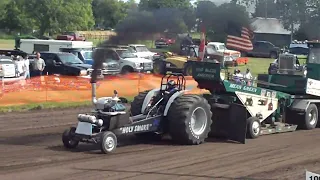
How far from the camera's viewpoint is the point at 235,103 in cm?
1368

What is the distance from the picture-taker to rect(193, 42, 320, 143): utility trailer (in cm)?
1352

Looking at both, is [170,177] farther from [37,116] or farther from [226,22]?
[37,116]

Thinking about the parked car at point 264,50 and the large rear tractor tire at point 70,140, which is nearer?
the large rear tractor tire at point 70,140

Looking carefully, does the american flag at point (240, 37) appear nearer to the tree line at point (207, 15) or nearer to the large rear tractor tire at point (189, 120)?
the tree line at point (207, 15)

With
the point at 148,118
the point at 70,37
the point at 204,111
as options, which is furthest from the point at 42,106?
the point at 70,37

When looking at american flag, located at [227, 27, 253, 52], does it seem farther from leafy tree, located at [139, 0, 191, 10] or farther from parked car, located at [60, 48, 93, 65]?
parked car, located at [60, 48, 93, 65]

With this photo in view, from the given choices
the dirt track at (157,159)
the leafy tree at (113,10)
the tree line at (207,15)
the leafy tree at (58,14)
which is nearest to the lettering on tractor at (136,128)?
the dirt track at (157,159)

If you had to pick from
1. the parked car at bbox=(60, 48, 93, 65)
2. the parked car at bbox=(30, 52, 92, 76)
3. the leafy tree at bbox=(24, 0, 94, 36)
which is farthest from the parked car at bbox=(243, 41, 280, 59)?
the parked car at bbox=(30, 52, 92, 76)

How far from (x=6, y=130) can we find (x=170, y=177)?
6453 millimetres

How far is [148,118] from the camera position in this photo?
12289 millimetres

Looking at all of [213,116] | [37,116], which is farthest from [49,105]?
[213,116]

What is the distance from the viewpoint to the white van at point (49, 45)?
3503cm

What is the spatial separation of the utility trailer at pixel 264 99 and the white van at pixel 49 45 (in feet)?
63.5

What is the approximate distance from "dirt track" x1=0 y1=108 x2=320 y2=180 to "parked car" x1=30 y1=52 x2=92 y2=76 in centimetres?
1421
